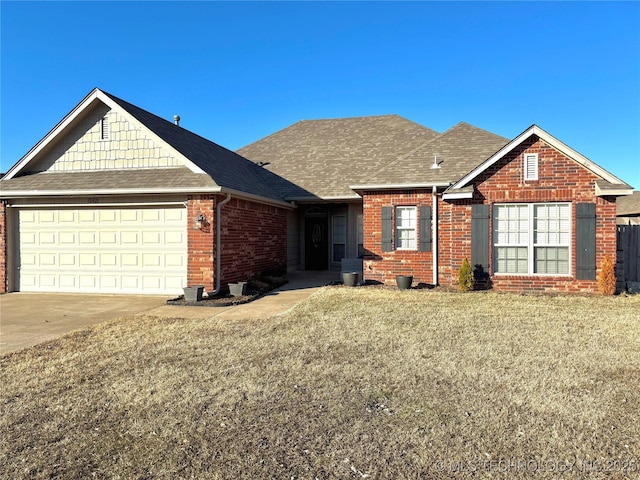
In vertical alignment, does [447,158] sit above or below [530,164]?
above

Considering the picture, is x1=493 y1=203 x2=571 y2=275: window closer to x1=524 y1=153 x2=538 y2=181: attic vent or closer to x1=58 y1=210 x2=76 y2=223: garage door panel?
x1=524 y1=153 x2=538 y2=181: attic vent

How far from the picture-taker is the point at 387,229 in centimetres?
1249

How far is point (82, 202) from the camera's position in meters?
11.9

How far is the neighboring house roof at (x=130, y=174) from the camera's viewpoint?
11.1 meters

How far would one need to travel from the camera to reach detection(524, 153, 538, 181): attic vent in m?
10.6

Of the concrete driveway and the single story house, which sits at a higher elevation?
the single story house

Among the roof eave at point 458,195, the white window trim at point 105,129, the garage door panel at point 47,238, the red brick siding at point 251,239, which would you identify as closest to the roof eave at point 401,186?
the roof eave at point 458,195

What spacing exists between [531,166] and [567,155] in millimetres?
834

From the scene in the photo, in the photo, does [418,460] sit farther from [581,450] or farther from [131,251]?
[131,251]

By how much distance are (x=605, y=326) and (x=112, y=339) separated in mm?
8193

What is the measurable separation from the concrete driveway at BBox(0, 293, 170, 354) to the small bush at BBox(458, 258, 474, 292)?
295 inches

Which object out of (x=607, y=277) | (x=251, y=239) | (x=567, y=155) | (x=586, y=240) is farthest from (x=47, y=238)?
(x=607, y=277)

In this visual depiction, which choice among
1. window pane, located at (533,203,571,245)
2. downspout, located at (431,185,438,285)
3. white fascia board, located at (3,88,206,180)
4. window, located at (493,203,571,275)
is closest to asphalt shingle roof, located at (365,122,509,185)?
downspout, located at (431,185,438,285)

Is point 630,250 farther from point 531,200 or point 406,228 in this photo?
point 406,228
